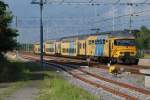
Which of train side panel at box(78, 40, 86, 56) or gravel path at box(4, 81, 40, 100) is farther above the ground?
train side panel at box(78, 40, 86, 56)

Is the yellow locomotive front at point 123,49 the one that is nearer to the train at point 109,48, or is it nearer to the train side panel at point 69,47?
the train at point 109,48

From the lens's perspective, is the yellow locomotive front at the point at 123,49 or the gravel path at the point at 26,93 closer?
the gravel path at the point at 26,93

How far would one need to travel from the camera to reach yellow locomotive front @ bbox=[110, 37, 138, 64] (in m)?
50.1

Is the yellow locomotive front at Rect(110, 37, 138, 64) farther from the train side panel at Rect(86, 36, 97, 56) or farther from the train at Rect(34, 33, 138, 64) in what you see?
the train side panel at Rect(86, 36, 97, 56)

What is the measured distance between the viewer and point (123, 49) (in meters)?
50.5

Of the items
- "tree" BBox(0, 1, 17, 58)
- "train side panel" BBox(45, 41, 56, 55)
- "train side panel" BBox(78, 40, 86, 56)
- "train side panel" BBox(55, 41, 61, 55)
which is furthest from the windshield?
"train side panel" BBox(45, 41, 56, 55)

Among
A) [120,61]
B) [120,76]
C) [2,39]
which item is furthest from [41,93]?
[120,61]

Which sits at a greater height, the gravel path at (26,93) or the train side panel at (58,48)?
the train side panel at (58,48)

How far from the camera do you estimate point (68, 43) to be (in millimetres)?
75625

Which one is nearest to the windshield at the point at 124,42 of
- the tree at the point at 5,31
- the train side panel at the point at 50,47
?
the tree at the point at 5,31

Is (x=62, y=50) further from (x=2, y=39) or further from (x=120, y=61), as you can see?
(x=2, y=39)

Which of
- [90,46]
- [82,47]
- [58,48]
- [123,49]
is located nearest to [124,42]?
Result: [123,49]

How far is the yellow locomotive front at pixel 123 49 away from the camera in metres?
50.1

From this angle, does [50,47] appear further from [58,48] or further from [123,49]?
[123,49]
